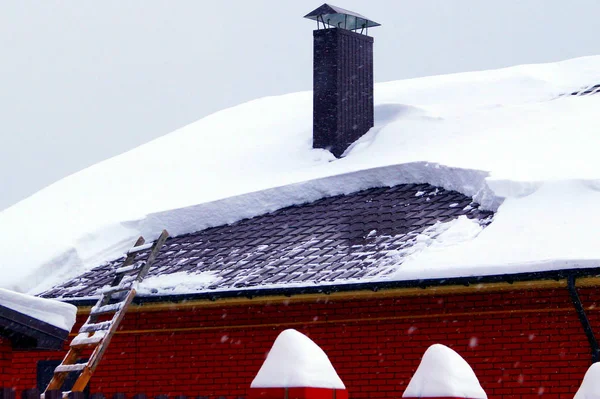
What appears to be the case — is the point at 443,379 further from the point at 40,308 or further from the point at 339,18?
the point at 339,18

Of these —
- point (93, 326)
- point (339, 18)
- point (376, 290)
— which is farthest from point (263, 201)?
point (93, 326)

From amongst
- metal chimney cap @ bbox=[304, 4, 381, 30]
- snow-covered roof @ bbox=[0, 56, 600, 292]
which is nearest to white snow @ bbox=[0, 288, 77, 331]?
snow-covered roof @ bbox=[0, 56, 600, 292]

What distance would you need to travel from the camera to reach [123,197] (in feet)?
47.7

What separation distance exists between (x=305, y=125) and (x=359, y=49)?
1.71 metres

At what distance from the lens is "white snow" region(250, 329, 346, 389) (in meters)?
4.31

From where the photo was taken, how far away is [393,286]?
9.58m

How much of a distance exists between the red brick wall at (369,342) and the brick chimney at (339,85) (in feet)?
13.5

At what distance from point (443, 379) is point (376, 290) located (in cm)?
506

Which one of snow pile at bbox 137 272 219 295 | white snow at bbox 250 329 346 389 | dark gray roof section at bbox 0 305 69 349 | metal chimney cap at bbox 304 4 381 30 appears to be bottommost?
snow pile at bbox 137 272 219 295

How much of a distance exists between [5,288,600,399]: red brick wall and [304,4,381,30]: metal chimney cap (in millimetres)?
6008

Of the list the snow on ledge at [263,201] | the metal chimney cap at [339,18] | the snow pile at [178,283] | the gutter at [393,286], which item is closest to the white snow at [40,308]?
the gutter at [393,286]

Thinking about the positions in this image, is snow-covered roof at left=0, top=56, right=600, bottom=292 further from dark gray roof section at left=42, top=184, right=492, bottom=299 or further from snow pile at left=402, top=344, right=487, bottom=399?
snow pile at left=402, top=344, right=487, bottom=399

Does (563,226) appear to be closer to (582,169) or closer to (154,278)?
(582,169)

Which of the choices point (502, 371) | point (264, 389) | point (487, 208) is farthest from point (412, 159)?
point (264, 389)
